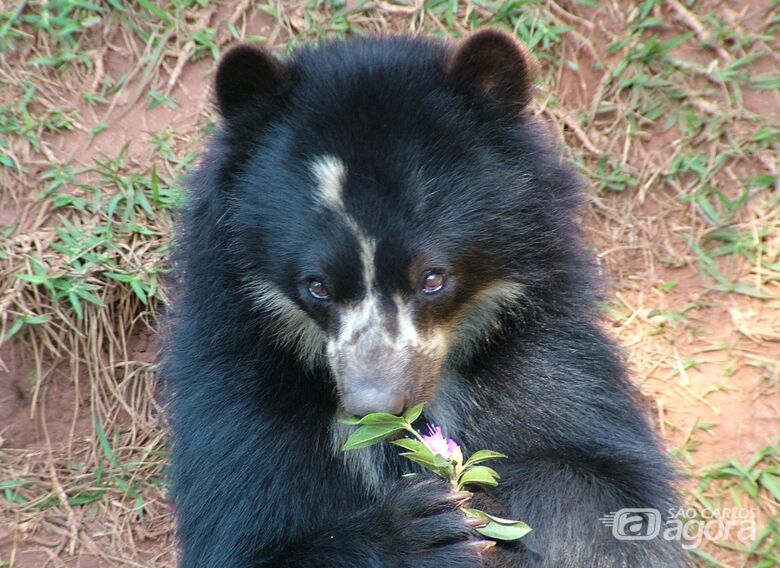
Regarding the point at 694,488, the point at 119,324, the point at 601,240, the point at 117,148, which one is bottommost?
the point at 694,488

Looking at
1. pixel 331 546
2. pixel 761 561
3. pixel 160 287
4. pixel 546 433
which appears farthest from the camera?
pixel 160 287

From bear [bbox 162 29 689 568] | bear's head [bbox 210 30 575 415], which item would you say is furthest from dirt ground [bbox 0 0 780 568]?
bear's head [bbox 210 30 575 415]

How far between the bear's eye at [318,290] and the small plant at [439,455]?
1.59 feet

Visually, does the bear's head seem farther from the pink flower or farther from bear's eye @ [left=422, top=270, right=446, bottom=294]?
the pink flower

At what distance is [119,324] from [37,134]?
1.25 meters

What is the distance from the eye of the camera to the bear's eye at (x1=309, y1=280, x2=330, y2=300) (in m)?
4.15

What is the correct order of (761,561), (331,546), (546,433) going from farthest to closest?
(761,561), (546,433), (331,546)

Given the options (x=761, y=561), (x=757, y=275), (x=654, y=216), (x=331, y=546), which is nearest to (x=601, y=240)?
(x=654, y=216)

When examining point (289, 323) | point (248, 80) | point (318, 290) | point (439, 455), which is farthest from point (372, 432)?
point (248, 80)

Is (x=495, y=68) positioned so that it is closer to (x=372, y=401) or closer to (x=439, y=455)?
(x=372, y=401)

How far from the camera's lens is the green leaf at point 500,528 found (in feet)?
13.6

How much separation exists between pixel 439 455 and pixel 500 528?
0.39m

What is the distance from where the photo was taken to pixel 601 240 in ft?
22.2

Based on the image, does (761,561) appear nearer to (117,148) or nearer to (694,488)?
(694,488)
